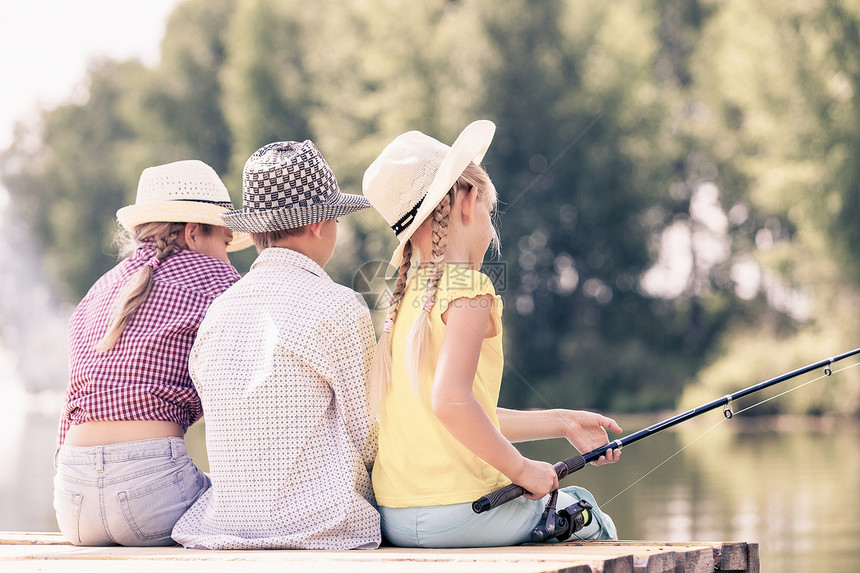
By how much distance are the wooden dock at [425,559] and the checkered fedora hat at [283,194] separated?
69 cm

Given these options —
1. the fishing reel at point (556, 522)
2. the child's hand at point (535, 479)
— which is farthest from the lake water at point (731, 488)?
the child's hand at point (535, 479)

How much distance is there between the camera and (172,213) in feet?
9.18

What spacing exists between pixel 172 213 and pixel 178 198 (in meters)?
0.06

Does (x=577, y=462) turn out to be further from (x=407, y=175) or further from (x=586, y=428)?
(x=407, y=175)

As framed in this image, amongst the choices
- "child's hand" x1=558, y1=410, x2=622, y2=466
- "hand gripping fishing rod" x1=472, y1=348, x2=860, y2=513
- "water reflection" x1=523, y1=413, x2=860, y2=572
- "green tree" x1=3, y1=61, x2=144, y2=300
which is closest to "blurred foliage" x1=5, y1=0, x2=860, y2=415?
"green tree" x1=3, y1=61, x2=144, y2=300

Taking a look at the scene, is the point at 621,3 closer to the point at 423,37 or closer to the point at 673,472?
the point at 423,37

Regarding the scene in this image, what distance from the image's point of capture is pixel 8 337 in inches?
963

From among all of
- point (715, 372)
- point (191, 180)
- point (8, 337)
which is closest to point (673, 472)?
point (715, 372)

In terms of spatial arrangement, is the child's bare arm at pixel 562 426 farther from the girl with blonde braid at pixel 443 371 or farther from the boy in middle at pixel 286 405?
the boy in middle at pixel 286 405

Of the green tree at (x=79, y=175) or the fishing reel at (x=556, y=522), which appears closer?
the fishing reel at (x=556, y=522)

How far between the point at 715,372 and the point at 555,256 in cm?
322

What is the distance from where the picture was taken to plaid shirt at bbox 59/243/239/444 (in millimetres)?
2484

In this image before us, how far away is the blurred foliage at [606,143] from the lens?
1335 centimetres

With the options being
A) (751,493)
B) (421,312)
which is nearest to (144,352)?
(421,312)
